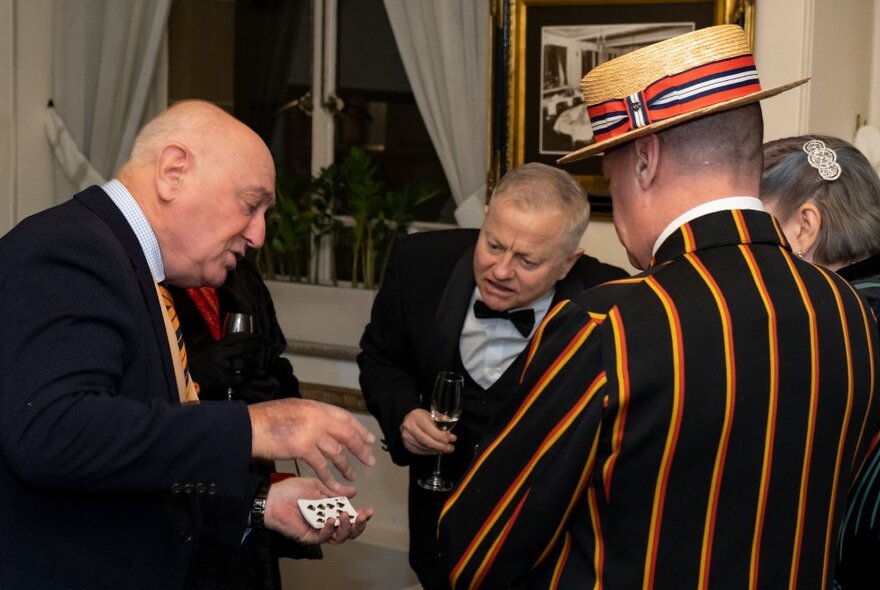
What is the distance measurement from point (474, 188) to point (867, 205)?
101 inches

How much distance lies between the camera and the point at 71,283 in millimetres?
1642

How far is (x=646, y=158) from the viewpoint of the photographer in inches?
61.1

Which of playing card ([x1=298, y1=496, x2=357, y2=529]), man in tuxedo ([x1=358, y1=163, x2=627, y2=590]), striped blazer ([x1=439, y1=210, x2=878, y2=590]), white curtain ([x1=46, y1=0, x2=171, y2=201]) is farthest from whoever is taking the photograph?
white curtain ([x1=46, y1=0, x2=171, y2=201])

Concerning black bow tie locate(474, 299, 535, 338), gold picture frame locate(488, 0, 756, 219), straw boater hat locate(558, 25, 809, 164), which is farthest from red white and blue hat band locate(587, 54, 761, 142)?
gold picture frame locate(488, 0, 756, 219)

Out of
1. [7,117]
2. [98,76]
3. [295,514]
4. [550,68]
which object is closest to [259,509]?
[295,514]

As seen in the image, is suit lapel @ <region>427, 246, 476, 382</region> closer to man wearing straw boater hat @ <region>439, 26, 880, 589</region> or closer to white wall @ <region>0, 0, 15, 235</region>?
man wearing straw boater hat @ <region>439, 26, 880, 589</region>

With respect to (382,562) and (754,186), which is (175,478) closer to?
(754,186)

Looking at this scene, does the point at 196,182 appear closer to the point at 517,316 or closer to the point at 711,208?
the point at 711,208

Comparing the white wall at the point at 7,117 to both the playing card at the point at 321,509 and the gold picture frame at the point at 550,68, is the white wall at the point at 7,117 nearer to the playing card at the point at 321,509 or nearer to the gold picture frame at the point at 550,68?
the gold picture frame at the point at 550,68

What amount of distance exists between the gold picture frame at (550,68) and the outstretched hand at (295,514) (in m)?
2.28

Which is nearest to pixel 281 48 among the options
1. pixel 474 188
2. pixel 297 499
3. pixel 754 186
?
pixel 474 188

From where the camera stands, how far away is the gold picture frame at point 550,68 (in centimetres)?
395

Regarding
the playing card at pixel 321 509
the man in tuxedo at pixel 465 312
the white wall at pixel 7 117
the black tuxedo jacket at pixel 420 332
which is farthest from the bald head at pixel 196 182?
the white wall at pixel 7 117

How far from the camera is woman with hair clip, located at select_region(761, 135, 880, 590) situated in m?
1.91
